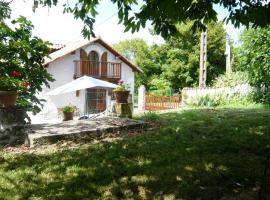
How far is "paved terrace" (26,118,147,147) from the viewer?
283 inches

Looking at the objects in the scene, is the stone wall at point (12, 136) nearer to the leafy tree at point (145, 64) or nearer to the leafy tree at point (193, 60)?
the leafy tree at point (193, 60)

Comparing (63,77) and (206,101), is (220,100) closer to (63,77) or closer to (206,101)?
(206,101)

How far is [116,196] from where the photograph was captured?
4.36 metres

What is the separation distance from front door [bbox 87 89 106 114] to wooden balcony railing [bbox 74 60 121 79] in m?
1.26

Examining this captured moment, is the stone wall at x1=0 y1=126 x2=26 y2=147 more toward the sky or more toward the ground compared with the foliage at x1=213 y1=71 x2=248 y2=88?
more toward the ground

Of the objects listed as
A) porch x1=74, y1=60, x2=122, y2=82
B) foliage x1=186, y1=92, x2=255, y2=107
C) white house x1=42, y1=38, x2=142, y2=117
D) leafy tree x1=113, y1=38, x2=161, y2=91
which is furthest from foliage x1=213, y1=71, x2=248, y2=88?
leafy tree x1=113, y1=38, x2=161, y2=91

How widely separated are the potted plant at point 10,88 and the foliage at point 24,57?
0.54ft

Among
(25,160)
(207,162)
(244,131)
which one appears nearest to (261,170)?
(207,162)

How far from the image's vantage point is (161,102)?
25922mm

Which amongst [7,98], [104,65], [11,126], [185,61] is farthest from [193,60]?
[11,126]

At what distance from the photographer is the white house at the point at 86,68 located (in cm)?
2586

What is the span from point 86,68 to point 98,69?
1.18 metres

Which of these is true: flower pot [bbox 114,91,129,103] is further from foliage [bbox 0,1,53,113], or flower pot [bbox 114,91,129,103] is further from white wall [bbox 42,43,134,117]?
white wall [bbox 42,43,134,117]

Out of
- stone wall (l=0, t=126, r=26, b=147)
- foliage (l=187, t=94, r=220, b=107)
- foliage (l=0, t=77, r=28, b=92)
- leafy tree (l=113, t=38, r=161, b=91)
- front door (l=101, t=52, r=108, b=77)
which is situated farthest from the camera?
leafy tree (l=113, t=38, r=161, b=91)
